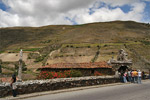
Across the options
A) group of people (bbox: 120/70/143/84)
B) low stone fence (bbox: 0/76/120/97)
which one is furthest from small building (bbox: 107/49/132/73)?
low stone fence (bbox: 0/76/120/97)

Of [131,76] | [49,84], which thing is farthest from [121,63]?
[49,84]

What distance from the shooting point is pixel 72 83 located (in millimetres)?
11805

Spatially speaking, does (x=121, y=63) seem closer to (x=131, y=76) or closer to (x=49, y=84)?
(x=131, y=76)

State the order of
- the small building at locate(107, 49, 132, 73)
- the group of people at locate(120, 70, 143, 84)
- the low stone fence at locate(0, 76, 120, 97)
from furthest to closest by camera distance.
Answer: the small building at locate(107, 49, 132, 73)
the group of people at locate(120, 70, 143, 84)
the low stone fence at locate(0, 76, 120, 97)

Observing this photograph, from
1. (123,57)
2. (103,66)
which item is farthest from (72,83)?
(123,57)

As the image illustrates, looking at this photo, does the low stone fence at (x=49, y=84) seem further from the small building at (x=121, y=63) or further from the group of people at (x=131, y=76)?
the small building at (x=121, y=63)

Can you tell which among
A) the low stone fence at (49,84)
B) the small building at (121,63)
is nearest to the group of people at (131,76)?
the small building at (121,63)

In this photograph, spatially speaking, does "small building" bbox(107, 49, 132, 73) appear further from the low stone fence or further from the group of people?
the low stone fence

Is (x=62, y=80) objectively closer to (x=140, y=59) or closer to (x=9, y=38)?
(x=140, y=59)

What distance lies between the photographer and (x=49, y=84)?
10.5 m

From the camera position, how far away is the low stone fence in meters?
8.76

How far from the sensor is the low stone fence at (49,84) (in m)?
8.76

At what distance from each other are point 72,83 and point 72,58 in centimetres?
3523

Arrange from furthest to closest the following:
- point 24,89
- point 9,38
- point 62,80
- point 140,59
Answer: point 9,38
point 140,59
point 62,80
point 24,89
